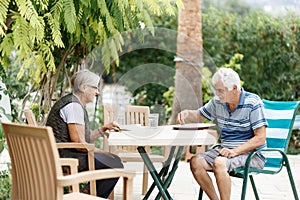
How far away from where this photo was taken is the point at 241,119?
4465mm

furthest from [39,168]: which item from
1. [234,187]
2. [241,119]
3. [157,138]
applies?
[234,187]

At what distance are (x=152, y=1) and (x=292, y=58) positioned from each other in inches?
195

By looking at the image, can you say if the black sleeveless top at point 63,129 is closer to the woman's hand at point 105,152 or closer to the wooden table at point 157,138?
the woman's hand at point 105,152

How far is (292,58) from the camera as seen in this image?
30.7ft

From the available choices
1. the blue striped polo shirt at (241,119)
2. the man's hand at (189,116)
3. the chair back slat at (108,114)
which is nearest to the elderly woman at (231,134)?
the blue striped polo shirt at (241,119)

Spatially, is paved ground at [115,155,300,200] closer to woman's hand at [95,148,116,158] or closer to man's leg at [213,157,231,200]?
woman's hand at [95,148,116,158]

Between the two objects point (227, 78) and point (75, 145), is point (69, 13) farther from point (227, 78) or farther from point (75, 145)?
point (227, 78)

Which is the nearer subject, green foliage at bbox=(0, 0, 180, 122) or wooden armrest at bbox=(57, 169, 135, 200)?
wooden armrest at bbox=(57, 169, 135, 200)

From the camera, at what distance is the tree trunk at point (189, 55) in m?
8.45

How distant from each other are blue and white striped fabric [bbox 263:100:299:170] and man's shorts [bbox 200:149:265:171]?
0.20 meters

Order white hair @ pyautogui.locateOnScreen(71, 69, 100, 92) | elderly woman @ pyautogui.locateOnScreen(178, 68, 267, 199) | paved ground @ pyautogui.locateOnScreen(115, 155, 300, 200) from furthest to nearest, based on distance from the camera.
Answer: paved ground @ pyautogui.locateOnScreen(115, 155, 300, 200)
white hair @ pyautogui.locateOnScreen(71, 69, 100, 92)
elderly woman @ pyautogui.locateOnScreen(178, 68, 267, 199)

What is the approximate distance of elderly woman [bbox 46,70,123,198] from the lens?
14.6 ft

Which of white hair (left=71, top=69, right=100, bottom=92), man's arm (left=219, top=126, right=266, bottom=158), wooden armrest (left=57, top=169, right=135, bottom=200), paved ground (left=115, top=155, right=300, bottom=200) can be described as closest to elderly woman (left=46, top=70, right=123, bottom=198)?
white hair (left=71, top=69, right=100, bottom=92)

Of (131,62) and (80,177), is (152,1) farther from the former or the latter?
(131,62)
